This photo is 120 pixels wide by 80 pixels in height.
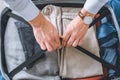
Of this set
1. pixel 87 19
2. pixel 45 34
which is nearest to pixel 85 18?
pixel 87 19

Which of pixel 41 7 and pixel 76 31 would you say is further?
pixel 41 7

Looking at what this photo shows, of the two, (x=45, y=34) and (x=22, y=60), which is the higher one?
(x=45, y=34)

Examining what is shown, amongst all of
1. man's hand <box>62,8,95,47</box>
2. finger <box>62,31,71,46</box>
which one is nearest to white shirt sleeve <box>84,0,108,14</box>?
man's hand <box>62,8,95,47</box>

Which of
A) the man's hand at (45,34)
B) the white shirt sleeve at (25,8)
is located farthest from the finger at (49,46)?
the white shirt sleeve at (25,8)

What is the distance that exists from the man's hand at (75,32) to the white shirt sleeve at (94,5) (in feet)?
0.18

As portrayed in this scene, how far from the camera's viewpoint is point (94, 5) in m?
0.97

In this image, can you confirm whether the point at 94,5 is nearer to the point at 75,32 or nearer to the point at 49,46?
the point at 75,32

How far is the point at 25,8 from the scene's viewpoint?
94cm

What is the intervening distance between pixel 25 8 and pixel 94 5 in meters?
0.26

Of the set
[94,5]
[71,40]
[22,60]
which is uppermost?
[94,5]

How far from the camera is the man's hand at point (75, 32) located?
1.00 meters

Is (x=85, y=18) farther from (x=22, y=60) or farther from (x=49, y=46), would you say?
(x=22, y=60)

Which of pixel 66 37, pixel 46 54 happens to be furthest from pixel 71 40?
pixel 46 54

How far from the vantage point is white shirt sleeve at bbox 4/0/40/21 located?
91 centimetres
